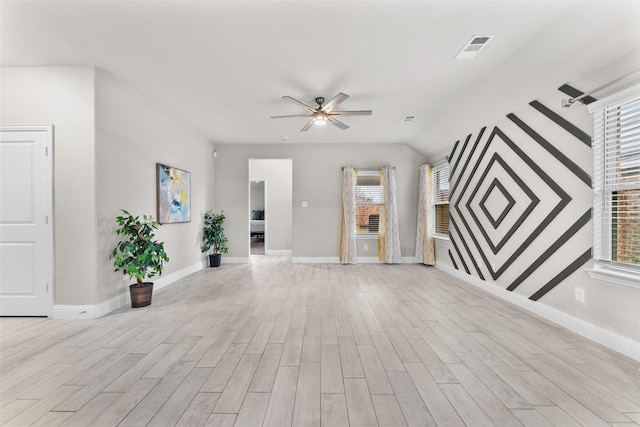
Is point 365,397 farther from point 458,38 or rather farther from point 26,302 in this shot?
point 26,302

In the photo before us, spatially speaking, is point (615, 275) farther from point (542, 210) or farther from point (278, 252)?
point (278, 252)

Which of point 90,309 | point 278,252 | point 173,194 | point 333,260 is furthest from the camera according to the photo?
point 278,252

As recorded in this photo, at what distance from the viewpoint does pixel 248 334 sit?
2896 mm

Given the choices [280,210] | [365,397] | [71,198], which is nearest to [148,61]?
[71,198]

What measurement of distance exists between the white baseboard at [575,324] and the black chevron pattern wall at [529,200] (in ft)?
0.38

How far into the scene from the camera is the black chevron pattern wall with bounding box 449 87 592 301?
300cm

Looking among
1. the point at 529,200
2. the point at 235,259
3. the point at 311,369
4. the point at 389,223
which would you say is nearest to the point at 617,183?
the point at 529,200

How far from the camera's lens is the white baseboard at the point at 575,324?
2.41 m

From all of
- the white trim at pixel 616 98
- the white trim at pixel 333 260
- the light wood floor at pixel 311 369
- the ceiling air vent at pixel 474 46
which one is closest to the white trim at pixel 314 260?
the white trim at pixel 333 260

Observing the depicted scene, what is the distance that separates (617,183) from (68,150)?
549 cm

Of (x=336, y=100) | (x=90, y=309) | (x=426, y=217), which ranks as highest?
(x=336, y=100)

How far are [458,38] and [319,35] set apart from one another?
1.29 meters

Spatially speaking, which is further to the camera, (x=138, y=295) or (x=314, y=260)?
(x=314, y=260)

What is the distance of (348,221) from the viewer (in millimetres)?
6902
